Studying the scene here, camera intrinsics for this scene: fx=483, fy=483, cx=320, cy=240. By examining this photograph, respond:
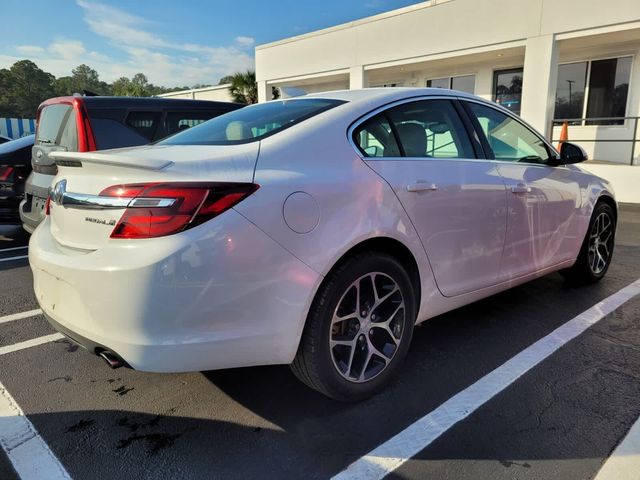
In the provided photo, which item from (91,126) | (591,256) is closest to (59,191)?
(91,126)

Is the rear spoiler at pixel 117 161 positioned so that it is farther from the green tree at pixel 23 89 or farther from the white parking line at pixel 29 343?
the green tree at pixel 23 89

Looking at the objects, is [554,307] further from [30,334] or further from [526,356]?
[30,334]

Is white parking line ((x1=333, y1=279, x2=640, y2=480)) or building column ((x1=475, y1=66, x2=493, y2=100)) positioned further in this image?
building column ((x1=475, y1=66, x2=493, y2=100))

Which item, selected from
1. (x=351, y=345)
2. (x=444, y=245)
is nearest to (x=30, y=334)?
(x=351, y=345)

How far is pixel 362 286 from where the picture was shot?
249 cm

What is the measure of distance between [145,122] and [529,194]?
12.4 ft

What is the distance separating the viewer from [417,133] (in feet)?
9.48

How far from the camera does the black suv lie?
4617 millimetres

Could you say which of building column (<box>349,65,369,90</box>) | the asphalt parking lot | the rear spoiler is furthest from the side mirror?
building column (<box>349,65,369,90</box>)

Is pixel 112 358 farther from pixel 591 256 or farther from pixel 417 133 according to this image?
pixel 591 256

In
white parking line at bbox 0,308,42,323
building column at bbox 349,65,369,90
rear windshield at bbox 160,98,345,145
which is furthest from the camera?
building column at bbox 349,65,369,90

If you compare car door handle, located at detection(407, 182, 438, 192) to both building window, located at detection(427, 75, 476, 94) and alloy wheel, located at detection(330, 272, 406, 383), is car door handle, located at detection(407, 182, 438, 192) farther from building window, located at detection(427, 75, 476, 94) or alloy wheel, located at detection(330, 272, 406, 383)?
building window, located at detection(427, 75, 476, 94)

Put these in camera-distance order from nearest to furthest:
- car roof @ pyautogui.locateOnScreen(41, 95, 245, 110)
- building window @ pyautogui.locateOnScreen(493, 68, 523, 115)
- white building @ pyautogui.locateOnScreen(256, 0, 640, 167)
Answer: car roof @ pyautogui.locateOnScreen(41, 95, 245, 110) < white building @ pyautogui.locateOnScreen(256, 0, 640, 167) < building window @ pyautogui.locateOnScreen(493, 68, 523, 115)

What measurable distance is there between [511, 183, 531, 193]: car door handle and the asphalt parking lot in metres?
1.01
